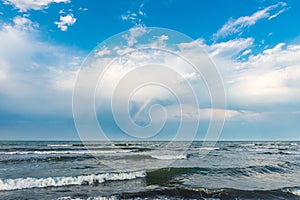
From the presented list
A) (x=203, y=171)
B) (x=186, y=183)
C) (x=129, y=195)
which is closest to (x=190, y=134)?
(x=129, y=195)

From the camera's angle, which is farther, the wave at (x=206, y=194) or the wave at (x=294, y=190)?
the wave at (x=294, y=190)

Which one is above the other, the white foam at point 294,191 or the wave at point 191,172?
the wave at point 191,172

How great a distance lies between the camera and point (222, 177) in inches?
755

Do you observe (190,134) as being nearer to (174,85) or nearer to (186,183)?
(174,85)

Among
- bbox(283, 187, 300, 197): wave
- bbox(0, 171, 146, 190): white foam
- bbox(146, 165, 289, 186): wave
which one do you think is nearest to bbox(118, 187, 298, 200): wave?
bbox(283, 187, 300, 197): wave

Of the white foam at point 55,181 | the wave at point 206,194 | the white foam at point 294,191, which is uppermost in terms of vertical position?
the white foam at point 55,181

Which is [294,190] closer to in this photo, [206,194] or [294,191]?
[294,191]

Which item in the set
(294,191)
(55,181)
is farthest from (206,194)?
(55,181)

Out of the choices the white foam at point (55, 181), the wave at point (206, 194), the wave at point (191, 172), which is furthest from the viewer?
the wave at point (191, 172)

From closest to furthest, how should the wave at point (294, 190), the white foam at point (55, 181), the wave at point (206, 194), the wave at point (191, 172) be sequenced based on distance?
the wave at point (206, 194) < the wave at point (294, 190) < the white foam at point (55, 181) < the wave at point (191, 172)

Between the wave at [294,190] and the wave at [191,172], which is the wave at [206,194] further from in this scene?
the wave at [191,172]

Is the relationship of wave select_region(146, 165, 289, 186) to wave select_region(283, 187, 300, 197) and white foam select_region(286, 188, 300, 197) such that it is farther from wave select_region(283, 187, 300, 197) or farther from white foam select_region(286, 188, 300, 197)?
white foam select_region(286, 188, 300, 197)

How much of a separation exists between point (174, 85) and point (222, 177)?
395 inches

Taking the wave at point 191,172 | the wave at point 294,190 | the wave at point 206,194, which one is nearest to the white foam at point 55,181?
the wave at point 191,172
